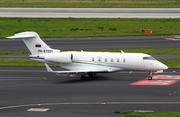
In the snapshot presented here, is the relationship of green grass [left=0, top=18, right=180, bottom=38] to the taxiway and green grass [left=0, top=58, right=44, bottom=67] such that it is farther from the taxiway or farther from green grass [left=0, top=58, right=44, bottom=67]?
the taxiway

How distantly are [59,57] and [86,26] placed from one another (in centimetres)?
4319

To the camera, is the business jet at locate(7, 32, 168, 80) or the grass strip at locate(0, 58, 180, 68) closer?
the business jet at locate(7, 32, 168, 80)

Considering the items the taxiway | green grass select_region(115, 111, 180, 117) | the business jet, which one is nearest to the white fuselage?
the business jet

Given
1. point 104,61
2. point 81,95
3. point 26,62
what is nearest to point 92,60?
point 104,61

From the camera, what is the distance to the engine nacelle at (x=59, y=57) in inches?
1484

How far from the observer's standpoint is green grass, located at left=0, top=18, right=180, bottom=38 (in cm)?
7306

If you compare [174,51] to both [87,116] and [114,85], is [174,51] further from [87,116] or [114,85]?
[87,116]

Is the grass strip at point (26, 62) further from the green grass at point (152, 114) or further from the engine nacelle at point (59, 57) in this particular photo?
the green grass at point (152, 114)

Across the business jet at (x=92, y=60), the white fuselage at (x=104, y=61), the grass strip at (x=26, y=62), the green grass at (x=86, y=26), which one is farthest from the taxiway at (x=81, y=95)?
the green grass at (x=86, y=26)

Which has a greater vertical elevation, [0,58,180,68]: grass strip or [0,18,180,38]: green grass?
[0,18,180,38]: green grass

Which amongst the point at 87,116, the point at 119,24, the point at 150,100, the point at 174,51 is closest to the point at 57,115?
the point at 87,116

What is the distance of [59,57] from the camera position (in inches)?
1486

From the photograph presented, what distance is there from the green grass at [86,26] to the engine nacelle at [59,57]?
108 ft

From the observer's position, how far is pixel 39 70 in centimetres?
4362
